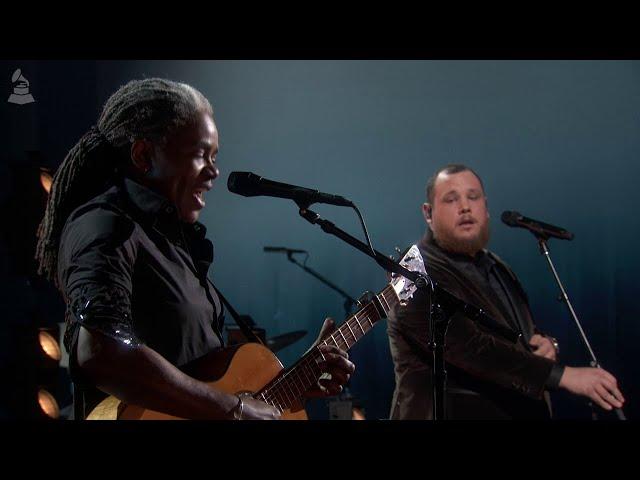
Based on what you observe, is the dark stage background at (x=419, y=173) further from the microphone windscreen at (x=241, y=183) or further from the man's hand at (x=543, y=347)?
the microphone windscreen at (x=241, y=183)

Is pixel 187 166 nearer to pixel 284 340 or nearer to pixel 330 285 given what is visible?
pixel 284 340

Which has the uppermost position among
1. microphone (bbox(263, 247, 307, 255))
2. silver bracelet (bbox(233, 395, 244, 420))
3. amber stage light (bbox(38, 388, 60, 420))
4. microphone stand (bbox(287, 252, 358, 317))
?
microphone (bbox(263, 247, 307, 255))

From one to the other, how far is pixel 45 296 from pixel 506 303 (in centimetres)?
262

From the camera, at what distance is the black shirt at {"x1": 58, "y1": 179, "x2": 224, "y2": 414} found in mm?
1807

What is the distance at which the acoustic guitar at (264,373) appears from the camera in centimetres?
199

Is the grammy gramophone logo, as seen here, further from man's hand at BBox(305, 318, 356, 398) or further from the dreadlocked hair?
man's hand at BBox(305, 318, 356, 398)

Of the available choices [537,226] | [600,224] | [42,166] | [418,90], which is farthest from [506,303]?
[42,166]

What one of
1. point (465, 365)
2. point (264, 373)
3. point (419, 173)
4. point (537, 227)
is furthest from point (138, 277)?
point (419, 173)

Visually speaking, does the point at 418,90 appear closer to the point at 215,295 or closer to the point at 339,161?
the point at 339,161

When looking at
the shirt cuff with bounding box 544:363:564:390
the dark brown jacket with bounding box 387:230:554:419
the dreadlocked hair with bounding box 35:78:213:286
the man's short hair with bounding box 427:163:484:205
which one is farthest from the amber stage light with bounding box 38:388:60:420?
the shirt cuff with bounding box 544:363:564:390

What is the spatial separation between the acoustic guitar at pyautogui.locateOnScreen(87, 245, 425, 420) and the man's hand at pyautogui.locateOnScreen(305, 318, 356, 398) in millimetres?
30

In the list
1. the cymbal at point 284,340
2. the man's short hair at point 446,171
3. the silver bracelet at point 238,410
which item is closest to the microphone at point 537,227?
the man's short hair at point 446,171

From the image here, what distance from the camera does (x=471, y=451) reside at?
1551 mm
